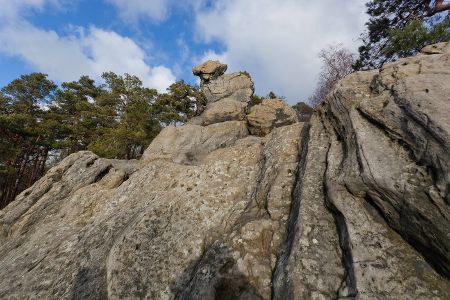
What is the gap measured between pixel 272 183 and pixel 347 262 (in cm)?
459

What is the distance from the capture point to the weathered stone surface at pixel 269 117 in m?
29.2

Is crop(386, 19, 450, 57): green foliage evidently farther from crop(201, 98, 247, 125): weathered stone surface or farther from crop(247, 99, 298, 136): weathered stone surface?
crop(201, 98, 247, 125): weathered stone surface

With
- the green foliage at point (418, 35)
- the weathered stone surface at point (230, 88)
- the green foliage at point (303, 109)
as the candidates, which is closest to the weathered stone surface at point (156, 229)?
the green foliage at point (418, 35)

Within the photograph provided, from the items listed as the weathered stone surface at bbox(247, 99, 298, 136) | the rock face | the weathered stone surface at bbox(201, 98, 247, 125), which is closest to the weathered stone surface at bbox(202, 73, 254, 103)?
the weathered stone surface at bbox(201, 98, 247, 125)

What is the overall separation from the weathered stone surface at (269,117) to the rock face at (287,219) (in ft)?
46.0

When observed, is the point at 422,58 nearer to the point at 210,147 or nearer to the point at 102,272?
the point at 102,272

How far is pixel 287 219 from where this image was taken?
986cm

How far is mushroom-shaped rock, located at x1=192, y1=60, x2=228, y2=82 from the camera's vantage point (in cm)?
4366

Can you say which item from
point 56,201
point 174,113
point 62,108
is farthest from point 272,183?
point 62,108

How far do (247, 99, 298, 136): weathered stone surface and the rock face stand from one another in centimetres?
1403

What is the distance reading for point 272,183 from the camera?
11.5 meters

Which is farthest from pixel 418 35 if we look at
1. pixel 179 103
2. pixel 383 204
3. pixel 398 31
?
pixel 179 103

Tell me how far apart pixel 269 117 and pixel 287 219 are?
20978 mm

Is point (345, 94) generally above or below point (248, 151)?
above
